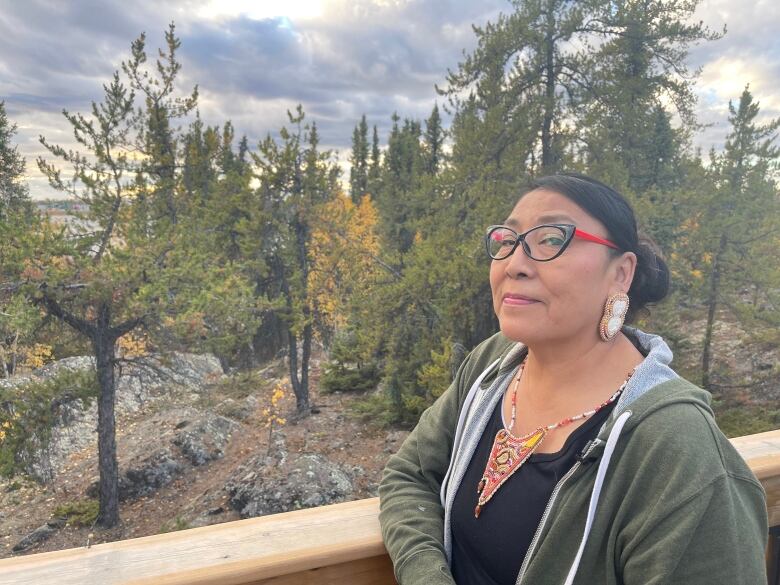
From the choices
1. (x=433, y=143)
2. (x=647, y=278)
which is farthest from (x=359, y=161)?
(x=647, y=278)

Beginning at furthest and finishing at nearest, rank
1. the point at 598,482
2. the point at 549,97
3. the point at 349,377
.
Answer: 1. the point at 349,377
2. the point at 549,97
3. the point at 598,482

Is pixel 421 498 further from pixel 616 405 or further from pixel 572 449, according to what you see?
pixel 616 405

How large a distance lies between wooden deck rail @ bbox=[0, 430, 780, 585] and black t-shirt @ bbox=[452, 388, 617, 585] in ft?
0.60

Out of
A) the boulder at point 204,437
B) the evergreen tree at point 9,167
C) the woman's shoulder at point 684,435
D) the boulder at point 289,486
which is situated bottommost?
the boulder at point 204,437

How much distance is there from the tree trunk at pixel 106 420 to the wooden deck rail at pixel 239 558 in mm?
10603

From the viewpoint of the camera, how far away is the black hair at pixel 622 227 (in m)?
1.19

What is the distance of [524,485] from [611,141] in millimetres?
12978

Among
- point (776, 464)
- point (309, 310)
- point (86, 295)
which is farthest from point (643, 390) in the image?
point (309, 310)

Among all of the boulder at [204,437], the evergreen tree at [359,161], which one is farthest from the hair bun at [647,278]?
the evergreen tree at [359,161]

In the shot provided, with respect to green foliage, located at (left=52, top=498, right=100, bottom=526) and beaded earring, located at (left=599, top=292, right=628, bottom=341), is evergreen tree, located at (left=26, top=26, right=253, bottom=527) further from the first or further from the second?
beaded earring, located at (left=599, top=292, right=628, bottom=341)

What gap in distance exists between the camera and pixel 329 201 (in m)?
15.2

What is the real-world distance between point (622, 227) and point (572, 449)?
1.72ft

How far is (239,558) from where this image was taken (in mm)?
980

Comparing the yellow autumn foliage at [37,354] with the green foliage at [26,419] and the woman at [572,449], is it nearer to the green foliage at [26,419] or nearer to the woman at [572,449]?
the green foliage at [26,419]
